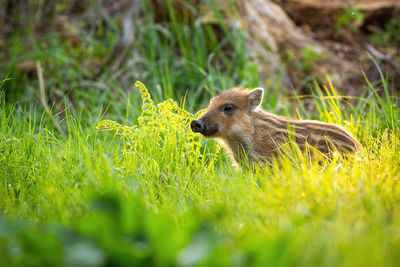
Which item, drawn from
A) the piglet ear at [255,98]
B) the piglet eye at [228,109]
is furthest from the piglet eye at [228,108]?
the piglet ear at [255,98]

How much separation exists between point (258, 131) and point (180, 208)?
76.0 inches

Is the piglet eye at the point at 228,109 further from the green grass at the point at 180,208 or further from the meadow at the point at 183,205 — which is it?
the green grass at the point at 180,208

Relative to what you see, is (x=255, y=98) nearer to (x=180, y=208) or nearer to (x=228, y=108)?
(x=228, y=108)

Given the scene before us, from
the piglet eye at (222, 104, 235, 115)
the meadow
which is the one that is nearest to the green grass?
the meadow

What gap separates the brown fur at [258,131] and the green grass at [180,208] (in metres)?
0.36

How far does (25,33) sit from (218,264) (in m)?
9.06

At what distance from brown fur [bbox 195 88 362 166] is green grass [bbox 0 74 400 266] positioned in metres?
0.36

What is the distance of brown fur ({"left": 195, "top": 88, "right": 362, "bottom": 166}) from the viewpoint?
4.59 m

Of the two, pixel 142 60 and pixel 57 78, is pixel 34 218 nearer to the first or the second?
pixel 142 60

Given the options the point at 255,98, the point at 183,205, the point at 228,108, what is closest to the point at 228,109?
the point at 228,108

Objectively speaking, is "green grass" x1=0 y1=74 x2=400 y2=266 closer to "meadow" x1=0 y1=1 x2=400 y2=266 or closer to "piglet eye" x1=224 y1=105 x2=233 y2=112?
"meadow" x1=0 y1=1 x2=400 y2=266

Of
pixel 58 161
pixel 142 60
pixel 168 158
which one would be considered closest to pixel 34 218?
pixel 58 161

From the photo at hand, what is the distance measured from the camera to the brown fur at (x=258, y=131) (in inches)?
181

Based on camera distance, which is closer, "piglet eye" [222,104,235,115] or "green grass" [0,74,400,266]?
"green grass" [0,74,400,266]
